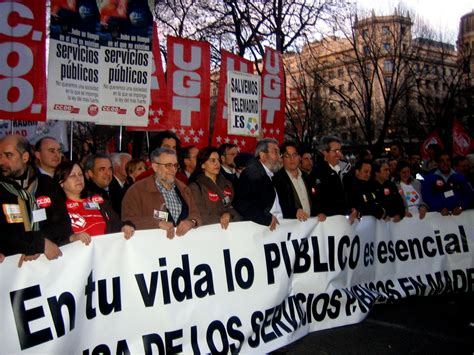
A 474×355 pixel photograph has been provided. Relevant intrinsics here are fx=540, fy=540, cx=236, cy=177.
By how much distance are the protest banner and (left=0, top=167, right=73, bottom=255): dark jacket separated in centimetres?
480

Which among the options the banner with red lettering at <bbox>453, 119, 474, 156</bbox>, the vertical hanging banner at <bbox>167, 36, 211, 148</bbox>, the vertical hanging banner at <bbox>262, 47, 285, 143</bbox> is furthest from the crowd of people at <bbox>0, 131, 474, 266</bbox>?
the banner with red lettering at <bbox>453, 119, 474, 156</bbox>

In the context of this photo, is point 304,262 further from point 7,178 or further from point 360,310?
point 7,178

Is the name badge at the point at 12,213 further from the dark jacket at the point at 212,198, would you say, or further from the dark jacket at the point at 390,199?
the dark jacket at the point at 390,199

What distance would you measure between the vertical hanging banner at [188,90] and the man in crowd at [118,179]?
5.89 feet

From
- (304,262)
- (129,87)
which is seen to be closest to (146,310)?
(304,262)

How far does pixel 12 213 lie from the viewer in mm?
3588

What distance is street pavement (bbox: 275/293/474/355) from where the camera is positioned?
16.1 ft

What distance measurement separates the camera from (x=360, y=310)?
5.78 meters

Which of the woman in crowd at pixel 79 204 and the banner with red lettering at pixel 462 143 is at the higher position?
the banner with red lettering at pixel 462 143

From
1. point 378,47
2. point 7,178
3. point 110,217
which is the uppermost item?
point 378,47

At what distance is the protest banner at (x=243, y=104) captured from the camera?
28.4 ft

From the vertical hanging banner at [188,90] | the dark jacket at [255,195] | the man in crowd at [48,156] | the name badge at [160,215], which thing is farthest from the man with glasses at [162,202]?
the vertical hanging banner at [188,90]

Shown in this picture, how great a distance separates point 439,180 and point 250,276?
3772 mm

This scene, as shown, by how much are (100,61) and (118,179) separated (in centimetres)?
161
